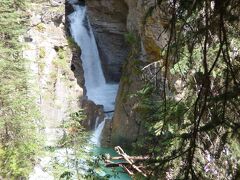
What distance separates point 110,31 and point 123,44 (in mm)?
1025

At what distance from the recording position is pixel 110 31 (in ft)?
72.3

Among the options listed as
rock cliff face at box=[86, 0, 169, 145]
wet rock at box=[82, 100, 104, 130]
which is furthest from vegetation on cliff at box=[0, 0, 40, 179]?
wet rock at box=[82, 100, 104, 130]

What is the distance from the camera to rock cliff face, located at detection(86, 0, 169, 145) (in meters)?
13.9

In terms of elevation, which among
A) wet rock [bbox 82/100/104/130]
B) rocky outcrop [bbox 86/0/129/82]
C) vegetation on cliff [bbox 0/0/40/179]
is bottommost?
wet rock [bbox 82/100/104/130]

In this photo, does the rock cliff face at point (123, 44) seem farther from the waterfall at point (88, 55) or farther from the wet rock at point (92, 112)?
the wet rock at point (92, 112)

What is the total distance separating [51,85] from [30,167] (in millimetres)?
8698

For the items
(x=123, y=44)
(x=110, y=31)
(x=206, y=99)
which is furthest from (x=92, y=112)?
(x=206, y=99)

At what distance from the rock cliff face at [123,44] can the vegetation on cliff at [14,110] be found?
160 inches

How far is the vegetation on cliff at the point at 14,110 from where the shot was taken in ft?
33.6

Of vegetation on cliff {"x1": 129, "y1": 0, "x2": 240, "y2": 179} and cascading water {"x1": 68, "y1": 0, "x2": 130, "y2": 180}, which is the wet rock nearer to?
cascading water {"x1": 68, "y1": 0, "x2": 130, "y2": 180}

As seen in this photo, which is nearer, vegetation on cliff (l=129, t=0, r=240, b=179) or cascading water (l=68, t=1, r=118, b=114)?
vegetation on cliff (l=129, t=0, r=240, b=179)

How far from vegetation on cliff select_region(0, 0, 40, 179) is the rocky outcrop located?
8372mm

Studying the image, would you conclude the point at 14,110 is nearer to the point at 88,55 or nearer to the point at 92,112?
the point at 92,112

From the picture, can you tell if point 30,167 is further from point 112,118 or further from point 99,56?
point 99,56
